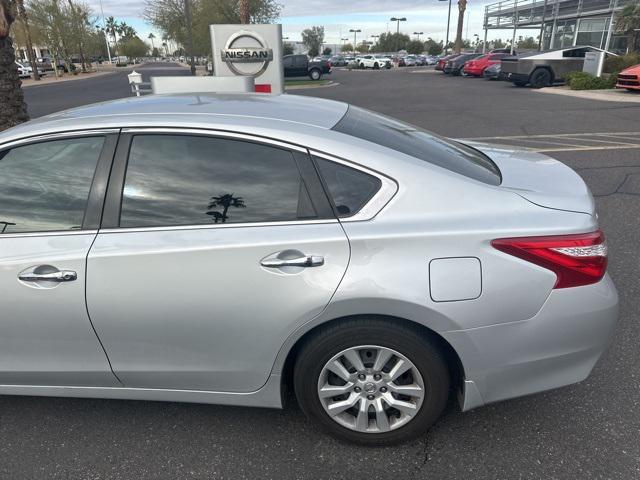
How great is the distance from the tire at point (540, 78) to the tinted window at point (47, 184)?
22.5m

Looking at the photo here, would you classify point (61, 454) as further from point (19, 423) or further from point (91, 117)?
point (91, 117)

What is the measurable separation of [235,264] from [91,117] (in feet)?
3.48

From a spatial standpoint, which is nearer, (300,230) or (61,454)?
(300,230)

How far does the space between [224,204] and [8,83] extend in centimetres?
631

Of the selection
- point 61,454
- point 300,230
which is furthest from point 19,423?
point 300,230

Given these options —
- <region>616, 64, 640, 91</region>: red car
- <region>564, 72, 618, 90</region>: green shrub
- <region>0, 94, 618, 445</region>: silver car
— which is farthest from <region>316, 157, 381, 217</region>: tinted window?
<region>564, 72, 618, 90</region>: green shrub

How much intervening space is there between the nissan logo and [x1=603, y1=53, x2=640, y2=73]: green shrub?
18848mm

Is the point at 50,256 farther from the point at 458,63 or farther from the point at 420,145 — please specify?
the point at 458,63

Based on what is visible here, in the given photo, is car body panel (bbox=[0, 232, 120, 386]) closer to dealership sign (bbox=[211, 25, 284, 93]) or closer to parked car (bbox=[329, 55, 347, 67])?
dealership sign (bbox=[211, 25, 284, 93])

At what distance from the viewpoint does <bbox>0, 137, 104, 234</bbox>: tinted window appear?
2191mm

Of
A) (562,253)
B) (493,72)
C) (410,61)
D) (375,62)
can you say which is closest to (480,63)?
(493,72)

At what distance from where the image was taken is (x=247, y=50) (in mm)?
7965

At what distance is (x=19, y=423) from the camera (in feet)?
8.23

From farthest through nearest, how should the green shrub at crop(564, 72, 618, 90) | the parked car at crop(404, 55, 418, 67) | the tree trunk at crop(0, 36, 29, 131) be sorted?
the parked car at crop(404, 55, 418, 67), the green shrub at crop(564, 72, 618, 90), the tree trunk at crop(0, 36, 29, 131)
